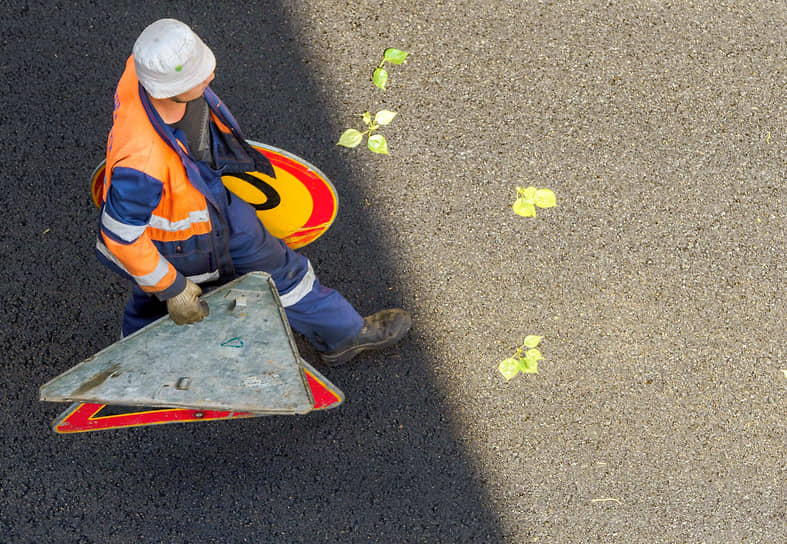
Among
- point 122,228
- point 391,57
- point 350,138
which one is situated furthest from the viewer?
point 391,57

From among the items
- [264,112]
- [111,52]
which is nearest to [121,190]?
[264,112]

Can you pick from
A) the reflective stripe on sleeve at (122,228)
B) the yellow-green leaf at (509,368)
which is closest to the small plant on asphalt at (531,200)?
the yellow-green leaf at (509,368)

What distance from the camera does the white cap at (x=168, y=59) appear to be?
1.96m

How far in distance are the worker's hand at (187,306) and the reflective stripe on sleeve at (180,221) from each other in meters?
0.22

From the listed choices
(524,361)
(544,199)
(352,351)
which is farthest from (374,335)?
(544,199)

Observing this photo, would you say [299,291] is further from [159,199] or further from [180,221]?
[159,199]

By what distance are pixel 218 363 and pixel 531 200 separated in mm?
1813

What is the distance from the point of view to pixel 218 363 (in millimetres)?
2502

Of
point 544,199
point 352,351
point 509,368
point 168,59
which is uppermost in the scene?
point 168,59

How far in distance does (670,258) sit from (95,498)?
3.00m

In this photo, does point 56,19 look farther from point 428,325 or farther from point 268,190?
point 428,325

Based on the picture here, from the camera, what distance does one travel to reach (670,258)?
135 inches

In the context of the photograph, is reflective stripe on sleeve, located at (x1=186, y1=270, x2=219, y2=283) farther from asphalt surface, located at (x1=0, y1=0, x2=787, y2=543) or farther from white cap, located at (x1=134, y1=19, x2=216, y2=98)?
asphalt surface, located at (x1=0, y1=0, x2=787, y2=543)

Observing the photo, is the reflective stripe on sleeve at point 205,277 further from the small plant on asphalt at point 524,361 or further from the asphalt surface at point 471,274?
the small plant on asphalt at point 524,361
